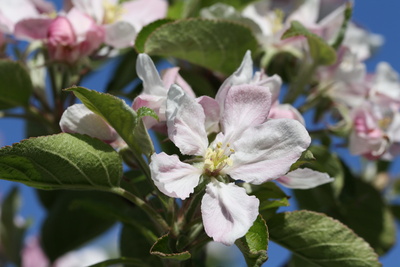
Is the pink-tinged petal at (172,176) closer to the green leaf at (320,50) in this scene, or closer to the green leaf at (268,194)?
the green leaf at (268,194)

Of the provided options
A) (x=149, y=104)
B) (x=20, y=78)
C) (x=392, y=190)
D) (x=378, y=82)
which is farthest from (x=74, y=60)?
(x=392, y=190)

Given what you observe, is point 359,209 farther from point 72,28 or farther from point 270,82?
point 72,28

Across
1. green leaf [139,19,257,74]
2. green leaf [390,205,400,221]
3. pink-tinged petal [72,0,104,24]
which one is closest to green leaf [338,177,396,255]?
green leaf [390,205,400,221]

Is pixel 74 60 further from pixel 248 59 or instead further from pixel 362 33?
pixel 362 33

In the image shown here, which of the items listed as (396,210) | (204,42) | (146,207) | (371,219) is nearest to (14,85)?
(204,42)

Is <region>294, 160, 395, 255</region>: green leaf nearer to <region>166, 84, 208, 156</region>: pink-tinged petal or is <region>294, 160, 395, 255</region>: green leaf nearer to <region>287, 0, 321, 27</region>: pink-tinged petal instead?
<region>287, 0, 321, 27</region>: pink-tinged petal

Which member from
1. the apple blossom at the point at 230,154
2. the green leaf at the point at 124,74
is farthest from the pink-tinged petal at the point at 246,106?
the green leaf at the point at 124,74
